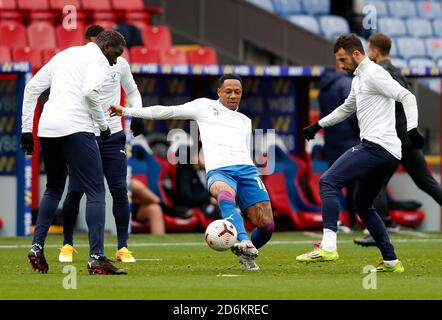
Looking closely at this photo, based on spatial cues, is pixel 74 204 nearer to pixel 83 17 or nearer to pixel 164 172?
pixel 164 172

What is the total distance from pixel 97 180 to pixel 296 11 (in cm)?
1602

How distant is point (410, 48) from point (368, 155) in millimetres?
16019

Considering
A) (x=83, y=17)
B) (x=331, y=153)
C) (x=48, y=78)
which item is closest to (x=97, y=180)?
(x=48, y=78)

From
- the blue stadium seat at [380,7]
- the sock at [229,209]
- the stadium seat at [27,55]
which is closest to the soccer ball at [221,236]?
Answer: the sock at [229,209]

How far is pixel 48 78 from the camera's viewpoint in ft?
37.4

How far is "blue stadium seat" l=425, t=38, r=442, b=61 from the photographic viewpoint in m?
27.4

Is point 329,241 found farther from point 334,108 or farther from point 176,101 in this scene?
point 176,101

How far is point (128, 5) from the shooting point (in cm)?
2275

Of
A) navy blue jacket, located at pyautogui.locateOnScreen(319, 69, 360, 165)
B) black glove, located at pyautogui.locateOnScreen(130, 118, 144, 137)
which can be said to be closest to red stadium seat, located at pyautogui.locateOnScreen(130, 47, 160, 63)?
navy blue jacket, located at pyautogui.locateOnScreen(319, 69, 360, 165)

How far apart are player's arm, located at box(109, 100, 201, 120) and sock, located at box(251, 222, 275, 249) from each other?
113cm

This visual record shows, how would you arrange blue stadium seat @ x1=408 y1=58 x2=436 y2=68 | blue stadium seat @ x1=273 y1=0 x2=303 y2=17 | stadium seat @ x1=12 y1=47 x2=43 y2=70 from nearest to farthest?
1. stadium seat @ x1=12 y1=47 x2=43 y2=70
2. blue stadium seat @ x1=408 y1=58 x2=436 y2=68
3. blue stadium seat @ x1=273 y1=0 x2=303 y2=17

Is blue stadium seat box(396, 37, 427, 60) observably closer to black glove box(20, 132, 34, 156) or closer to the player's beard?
the player's beard

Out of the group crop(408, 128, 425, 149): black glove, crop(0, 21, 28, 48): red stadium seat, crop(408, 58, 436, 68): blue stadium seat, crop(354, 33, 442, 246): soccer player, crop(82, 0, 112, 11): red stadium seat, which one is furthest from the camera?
crop(408, 58, 436, 68): blue stadium seat

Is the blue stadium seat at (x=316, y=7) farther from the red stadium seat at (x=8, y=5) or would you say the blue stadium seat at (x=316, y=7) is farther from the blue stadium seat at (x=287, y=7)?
the red stadium seat at (x=8, y=5)
